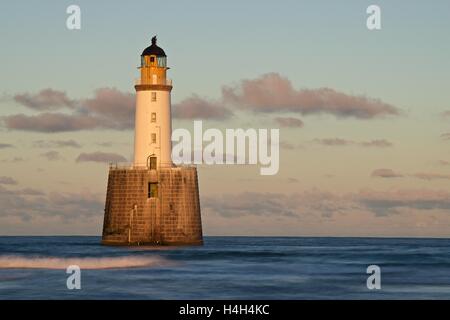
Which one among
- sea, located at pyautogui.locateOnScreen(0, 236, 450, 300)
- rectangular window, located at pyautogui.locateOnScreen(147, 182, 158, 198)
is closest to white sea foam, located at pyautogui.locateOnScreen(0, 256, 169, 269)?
sea, located at pyautogui.locateOnScreen(0, 236, 450, 300)

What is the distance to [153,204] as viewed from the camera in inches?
2916

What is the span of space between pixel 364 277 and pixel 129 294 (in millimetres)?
17218

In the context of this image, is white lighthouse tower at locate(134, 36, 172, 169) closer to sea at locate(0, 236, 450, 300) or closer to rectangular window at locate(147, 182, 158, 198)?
rectangular window at locate(147, 182, 158, 198)

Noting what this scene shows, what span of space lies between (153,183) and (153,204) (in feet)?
4.54

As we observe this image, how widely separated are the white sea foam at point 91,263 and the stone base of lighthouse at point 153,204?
3854 mm

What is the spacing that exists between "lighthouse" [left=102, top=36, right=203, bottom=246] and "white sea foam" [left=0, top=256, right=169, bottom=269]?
14.0ft

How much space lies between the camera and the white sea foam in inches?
2598

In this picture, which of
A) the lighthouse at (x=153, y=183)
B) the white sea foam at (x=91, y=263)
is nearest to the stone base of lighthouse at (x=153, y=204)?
the lighthouse at (x=153, y=183)

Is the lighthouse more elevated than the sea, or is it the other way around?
the lighthouse

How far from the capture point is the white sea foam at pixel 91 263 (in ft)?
217

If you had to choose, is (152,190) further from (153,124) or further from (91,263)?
(91,263)

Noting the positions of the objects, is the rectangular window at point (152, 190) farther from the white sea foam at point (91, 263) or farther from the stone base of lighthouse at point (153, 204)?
the white sea foam at point (91, 263)

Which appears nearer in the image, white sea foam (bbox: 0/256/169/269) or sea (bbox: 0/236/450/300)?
sea (bbox: 0/236/450/300)
